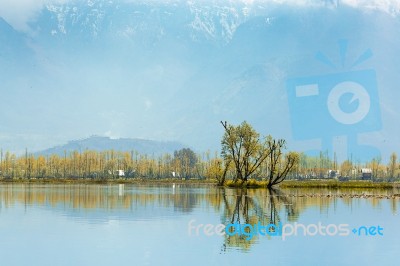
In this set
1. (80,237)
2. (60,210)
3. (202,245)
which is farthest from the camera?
(60,210)

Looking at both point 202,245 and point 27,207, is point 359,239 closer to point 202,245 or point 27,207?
point 202,245

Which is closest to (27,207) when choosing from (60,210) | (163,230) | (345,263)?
(60,210)

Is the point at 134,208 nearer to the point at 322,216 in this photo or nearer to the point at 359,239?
the point at 322,216

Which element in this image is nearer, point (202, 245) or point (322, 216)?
point (202, 245)

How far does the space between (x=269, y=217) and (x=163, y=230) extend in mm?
9359

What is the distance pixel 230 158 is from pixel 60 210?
61.9 metres

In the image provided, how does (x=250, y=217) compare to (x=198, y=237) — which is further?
(x=250, y=217)

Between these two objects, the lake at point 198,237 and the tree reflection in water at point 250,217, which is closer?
the lake at point 198,237

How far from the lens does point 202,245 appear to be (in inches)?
1210

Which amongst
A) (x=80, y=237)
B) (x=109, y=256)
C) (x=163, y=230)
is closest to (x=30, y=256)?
(x=109, y=256)

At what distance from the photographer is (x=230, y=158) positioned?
109938 mm

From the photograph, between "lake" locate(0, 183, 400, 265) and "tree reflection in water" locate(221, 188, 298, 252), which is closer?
"lake" locate(0, 183, 400, 265)

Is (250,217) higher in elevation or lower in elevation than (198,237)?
higher

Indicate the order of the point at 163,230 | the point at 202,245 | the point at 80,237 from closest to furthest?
the point at 202,245
the point at 80,237
the point at 163,230
